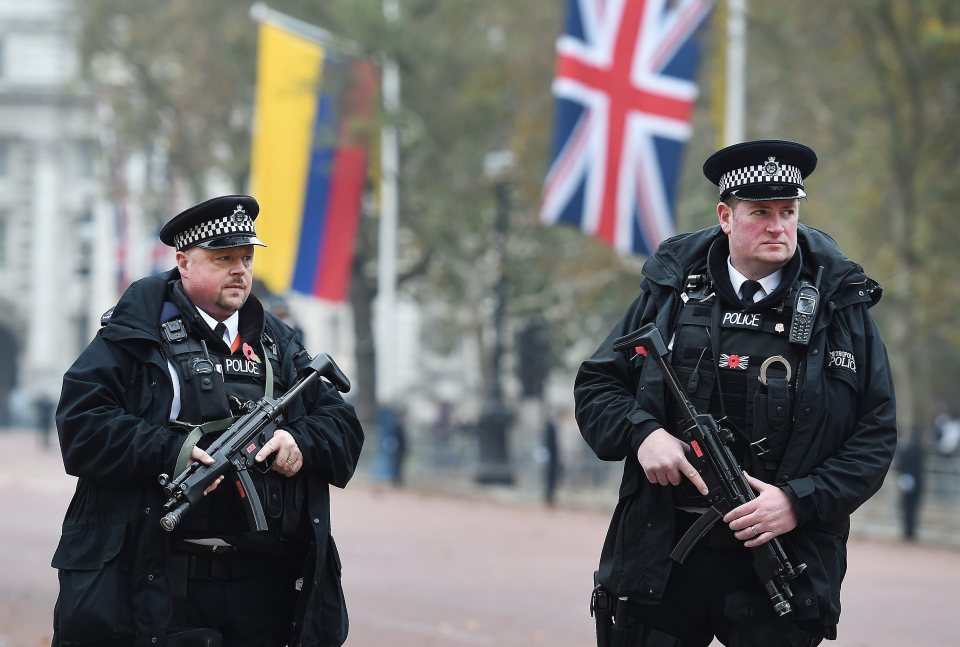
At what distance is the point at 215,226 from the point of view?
566 centimetres

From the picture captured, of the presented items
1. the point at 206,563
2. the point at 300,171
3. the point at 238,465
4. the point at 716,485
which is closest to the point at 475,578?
the point at 206,563

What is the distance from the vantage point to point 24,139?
2916 inches

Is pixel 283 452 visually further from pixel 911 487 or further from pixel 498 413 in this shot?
pixel 498 413

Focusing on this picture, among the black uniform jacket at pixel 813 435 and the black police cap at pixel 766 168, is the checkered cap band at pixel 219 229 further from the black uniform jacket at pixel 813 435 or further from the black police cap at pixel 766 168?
the black police cap at pixel 766 168

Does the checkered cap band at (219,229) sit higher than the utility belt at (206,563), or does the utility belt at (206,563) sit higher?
the checkered cap band at (219,229)

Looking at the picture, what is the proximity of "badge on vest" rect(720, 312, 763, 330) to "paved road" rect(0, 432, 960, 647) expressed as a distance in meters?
5.97

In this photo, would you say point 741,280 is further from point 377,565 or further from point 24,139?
point 24,139

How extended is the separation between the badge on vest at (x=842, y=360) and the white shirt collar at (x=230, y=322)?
6.36 feet

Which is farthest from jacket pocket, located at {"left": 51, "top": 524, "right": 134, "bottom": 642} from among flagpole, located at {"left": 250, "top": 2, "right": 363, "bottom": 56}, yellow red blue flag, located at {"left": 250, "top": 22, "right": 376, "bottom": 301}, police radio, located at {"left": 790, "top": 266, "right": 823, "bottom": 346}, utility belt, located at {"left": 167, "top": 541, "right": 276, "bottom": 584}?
flagpole, located at {"left": 250, "top": 2, "right": 363, "bottom": 56}

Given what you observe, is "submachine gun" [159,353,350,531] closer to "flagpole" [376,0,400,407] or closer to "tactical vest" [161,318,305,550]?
"tactical vest" [161,318,305,550]

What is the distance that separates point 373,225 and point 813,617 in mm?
31966

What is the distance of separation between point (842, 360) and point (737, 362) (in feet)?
1.02

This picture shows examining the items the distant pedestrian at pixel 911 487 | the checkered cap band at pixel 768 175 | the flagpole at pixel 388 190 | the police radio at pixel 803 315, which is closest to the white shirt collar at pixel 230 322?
the checkered cap band at pixel 768 175

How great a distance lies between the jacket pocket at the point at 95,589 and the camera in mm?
5254
